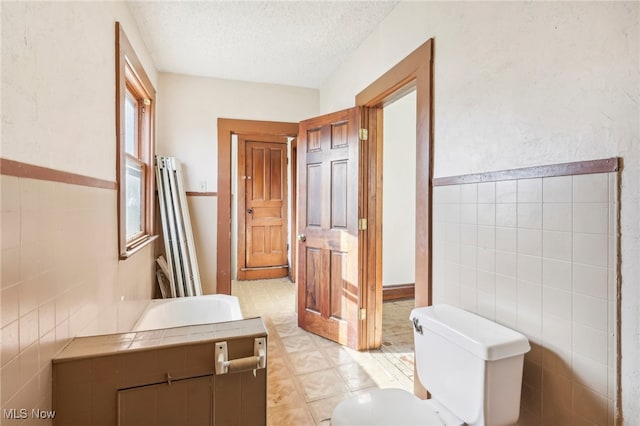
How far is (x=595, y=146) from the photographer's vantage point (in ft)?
3.27

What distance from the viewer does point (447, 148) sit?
1.65m

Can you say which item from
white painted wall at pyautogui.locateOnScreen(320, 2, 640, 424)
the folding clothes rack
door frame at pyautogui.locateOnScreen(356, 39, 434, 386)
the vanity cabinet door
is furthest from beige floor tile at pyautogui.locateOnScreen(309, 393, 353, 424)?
the folding clothes rack

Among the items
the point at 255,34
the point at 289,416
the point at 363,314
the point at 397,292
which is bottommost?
the point at 289,416

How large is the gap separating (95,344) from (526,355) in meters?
1.63

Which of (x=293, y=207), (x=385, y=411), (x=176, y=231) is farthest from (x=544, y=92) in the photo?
(x=293, y=207)

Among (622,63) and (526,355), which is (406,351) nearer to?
(526,355)

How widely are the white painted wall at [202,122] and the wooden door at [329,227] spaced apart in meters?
Answer: 0.82

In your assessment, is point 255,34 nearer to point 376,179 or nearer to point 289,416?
point 376,179

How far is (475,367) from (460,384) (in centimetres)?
13

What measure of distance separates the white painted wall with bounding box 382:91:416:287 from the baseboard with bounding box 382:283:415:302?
0.17 ft

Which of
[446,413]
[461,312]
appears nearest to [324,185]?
[461,312]

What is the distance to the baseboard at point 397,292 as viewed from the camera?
3861 mm

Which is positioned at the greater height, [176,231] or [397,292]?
[176,231]

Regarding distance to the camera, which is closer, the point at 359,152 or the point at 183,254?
the point at 359,152
